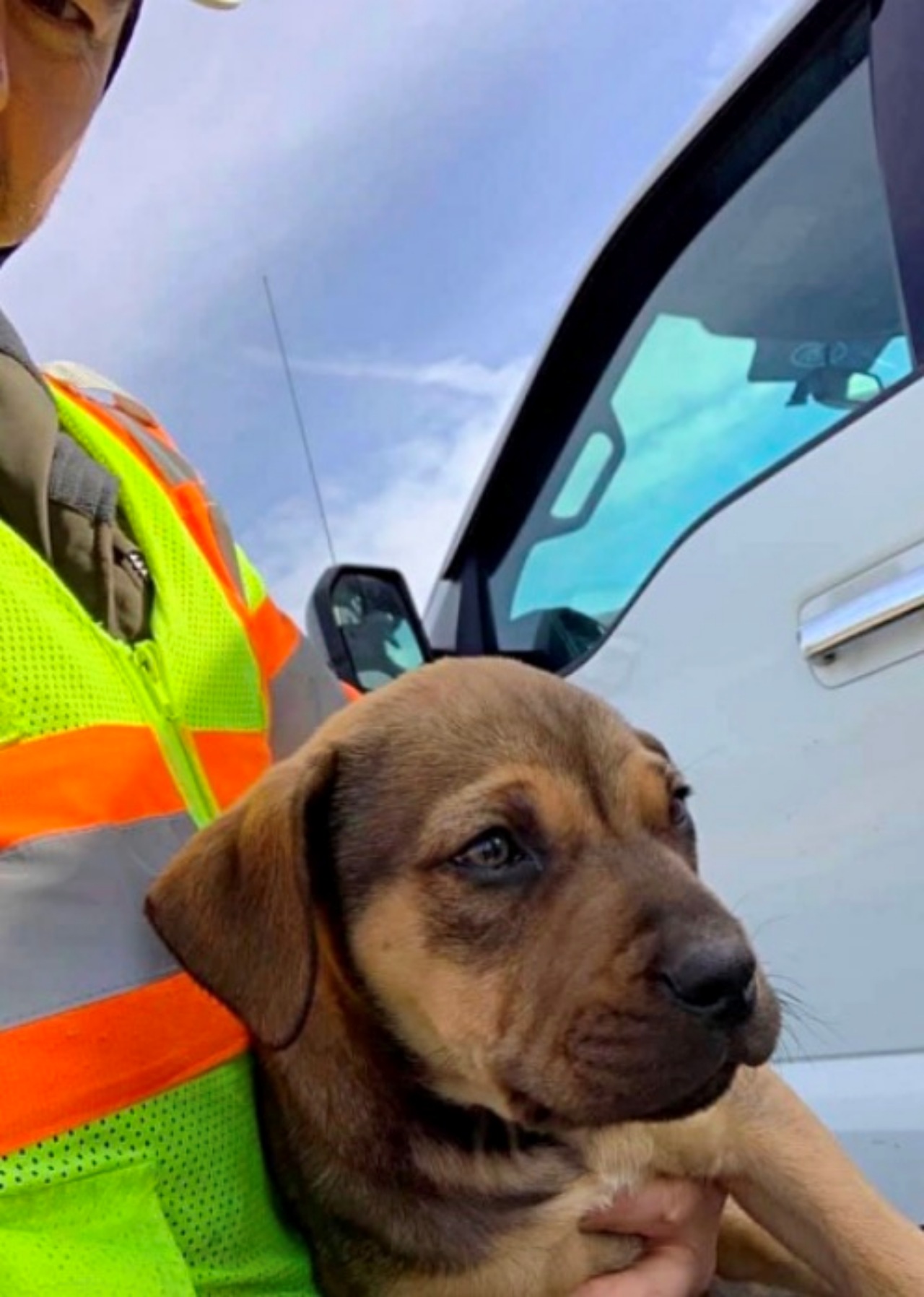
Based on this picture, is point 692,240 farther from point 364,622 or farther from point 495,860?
point 495,860

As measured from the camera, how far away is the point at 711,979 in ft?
5.95

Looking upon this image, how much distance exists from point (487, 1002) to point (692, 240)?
1753 millimetres

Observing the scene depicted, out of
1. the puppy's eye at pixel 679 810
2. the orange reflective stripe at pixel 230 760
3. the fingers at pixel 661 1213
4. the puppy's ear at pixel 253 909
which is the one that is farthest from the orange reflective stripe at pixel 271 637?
the fingers at pixel 661 1213

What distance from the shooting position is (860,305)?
271 centimetres

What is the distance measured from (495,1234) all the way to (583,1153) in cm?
17

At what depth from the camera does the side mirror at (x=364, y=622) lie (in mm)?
3676

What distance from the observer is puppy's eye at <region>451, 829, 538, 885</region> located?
2098 mm

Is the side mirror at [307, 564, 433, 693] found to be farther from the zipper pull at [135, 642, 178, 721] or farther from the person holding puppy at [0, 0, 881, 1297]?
the zipper pull at [135, 642, 178, 721]

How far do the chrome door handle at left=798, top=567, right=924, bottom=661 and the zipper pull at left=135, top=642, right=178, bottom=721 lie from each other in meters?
1.06

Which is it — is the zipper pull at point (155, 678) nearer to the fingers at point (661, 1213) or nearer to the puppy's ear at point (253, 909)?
the puppy's ear at point (253, 909)

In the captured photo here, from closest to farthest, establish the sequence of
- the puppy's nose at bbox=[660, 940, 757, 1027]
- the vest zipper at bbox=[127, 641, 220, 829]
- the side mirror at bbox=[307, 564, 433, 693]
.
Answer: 1. the puppy's nose at bbox=[660, 940, 757, 1027]
2. the vest zipper at bbox=[127, 641, 220, 829]
3. the side mirror at bbox=[307, 564, 433, 693]

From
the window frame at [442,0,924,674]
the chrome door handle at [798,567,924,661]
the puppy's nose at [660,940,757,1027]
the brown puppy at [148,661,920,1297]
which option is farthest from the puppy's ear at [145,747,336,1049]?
the window frame at [442,0,924,674]

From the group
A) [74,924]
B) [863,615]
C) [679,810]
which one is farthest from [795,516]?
[74,924]

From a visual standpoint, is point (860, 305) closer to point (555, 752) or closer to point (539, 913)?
point (555, 752)
